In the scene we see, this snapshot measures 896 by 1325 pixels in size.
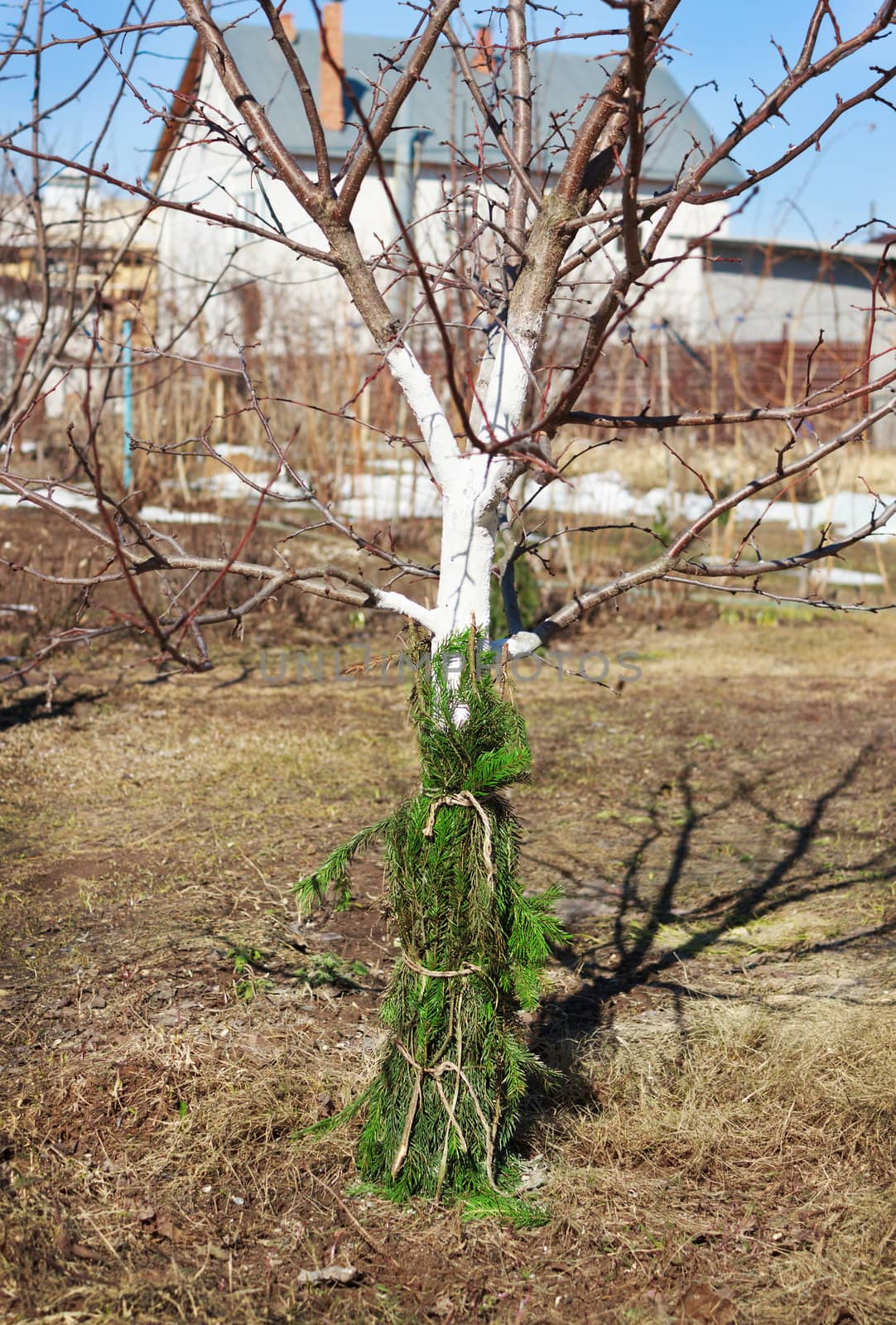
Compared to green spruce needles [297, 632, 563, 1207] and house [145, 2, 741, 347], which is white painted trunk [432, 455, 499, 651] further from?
house [145, 2, 741, 347]

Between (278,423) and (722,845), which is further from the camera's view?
(278,423)

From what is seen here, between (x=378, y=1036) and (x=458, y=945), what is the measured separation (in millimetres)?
819

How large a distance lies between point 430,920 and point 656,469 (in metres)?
14.1

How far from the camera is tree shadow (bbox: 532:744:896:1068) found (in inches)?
124

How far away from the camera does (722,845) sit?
4.56m

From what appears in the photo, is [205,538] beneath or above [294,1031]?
above

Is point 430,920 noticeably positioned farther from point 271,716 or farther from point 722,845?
point 271,716

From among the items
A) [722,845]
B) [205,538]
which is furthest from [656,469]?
[722,845]

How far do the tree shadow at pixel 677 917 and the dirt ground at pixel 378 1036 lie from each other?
0.05 feet

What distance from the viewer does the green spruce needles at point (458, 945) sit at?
2230 millimetres

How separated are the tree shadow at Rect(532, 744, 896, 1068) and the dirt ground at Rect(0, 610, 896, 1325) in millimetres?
14

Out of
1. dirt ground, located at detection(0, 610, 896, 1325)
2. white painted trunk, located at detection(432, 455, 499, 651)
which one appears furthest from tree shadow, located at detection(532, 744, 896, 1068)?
white painted trunk, located at detection(432, 455, 499, 651)

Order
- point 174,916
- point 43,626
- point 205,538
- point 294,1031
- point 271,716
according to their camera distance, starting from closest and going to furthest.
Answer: point 294,1031, point 174,916, point 271,716, point 43,626, point 205,538

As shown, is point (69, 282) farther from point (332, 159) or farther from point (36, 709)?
point (332, 159)
